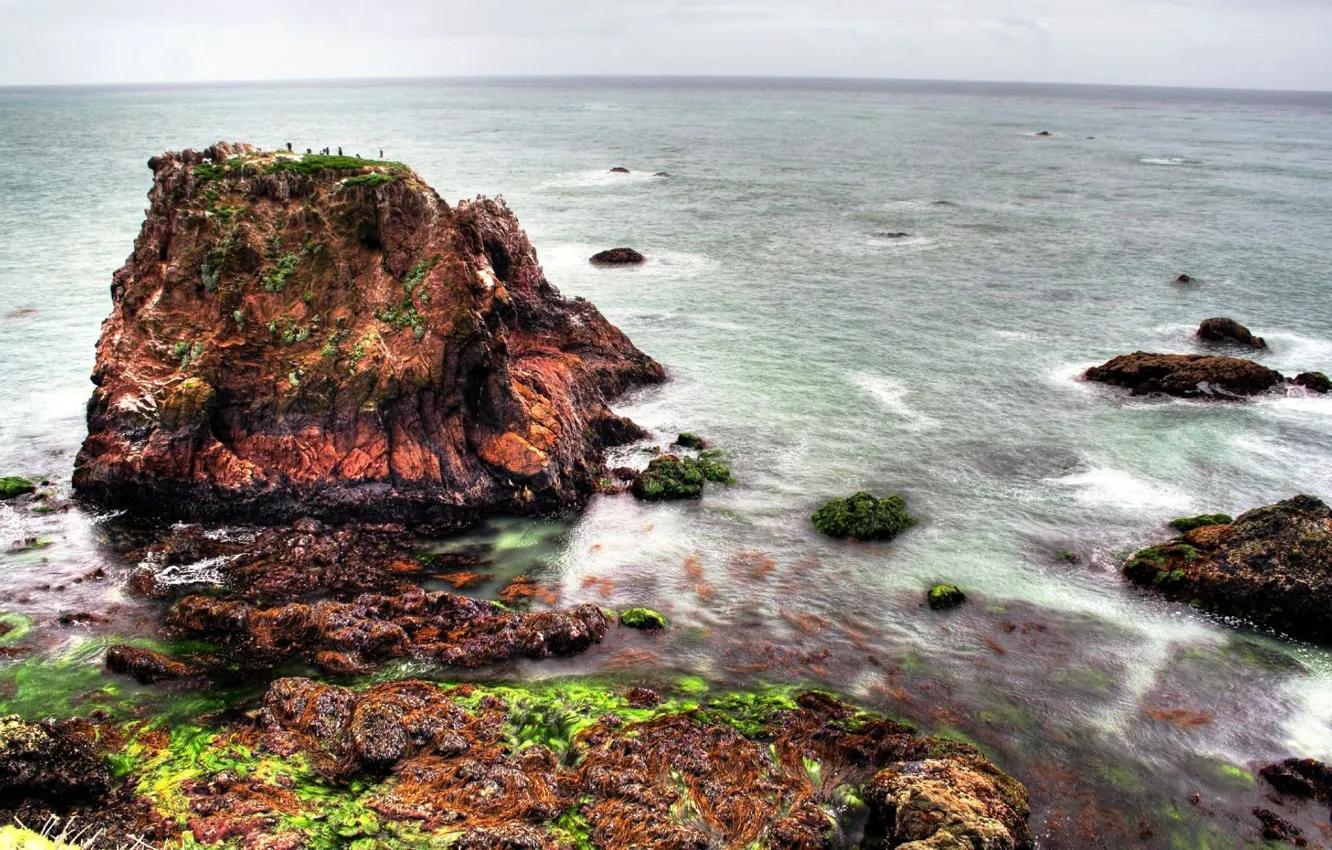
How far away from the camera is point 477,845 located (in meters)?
19.4

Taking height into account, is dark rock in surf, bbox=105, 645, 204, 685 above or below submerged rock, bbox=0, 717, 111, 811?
below

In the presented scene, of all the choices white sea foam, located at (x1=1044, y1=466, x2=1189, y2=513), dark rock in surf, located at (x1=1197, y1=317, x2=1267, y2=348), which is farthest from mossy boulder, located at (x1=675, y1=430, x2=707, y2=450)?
dark rock in surf, located at (x1=1197, y1=317, x2=1267, y2=348)

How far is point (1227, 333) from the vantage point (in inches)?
2146

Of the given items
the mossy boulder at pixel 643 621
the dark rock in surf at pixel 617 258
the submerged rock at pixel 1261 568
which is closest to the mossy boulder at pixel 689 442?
the mossy boulder at pixel 643 621

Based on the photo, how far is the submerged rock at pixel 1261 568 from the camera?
28922 millimetres

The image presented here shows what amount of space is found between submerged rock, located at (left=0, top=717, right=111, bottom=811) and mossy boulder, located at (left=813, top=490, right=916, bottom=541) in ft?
80.0

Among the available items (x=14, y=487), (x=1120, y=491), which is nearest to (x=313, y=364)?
(x=14, y=487)

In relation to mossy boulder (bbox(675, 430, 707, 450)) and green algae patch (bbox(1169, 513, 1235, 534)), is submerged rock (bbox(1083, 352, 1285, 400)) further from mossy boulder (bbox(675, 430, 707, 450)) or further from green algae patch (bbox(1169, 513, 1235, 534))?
mossy boulder (bbox(675, 430, 707, 450))

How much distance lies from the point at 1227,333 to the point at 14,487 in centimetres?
6296

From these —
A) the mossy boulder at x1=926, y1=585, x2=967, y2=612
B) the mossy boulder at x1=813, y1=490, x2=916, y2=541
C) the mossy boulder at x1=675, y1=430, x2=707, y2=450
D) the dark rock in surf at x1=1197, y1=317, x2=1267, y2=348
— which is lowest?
the mossy boulder at x1=926, y1=585, x2=967, y2=612

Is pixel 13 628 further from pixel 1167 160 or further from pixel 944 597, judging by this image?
pixel 1167 160

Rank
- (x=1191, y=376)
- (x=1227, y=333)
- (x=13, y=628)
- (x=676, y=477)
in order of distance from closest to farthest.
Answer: (x=13, y=628), (x=676, y=477), (x=1191, y=376), (x=1227, y=333)

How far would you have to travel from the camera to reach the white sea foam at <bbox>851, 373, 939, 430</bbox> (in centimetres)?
4475

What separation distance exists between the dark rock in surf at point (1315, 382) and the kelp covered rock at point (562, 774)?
37.4 meters
